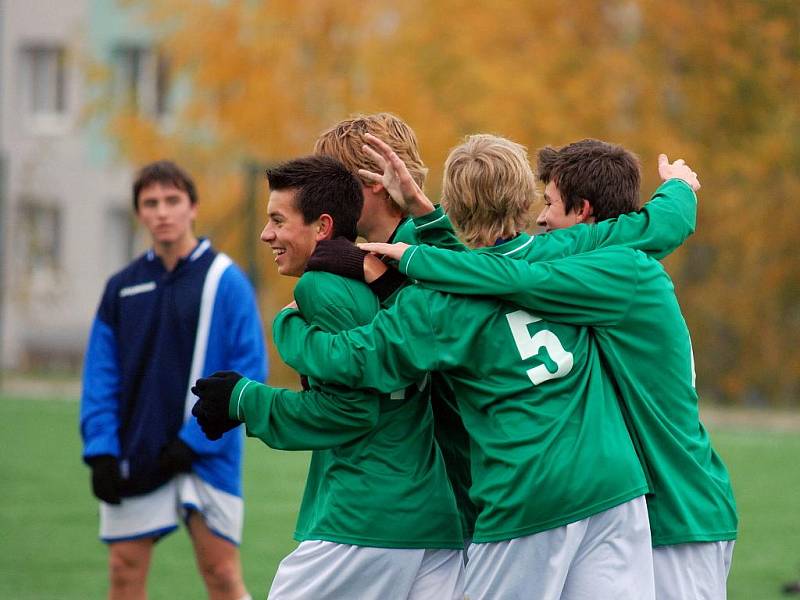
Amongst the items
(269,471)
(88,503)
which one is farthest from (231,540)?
(269,471)

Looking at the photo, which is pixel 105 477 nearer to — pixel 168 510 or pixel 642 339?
pixel 168 510

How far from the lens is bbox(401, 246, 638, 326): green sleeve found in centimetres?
370

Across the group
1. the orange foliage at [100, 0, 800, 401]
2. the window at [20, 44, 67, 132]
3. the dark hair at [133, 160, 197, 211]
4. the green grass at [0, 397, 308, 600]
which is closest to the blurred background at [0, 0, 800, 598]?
the orange foliage at [100, 0, 800, 401]

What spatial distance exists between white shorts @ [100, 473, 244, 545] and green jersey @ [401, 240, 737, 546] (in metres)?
2.58

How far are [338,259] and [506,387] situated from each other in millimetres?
577

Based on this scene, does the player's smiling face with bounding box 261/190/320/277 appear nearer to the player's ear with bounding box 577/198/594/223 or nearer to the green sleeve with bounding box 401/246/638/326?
the green sleeve with bounding box 401/246/638/326

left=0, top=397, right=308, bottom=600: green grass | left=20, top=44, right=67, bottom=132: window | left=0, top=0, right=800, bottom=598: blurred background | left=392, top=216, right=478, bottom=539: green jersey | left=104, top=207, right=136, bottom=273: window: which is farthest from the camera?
left=20, top=44, right=67, bottom=132: window

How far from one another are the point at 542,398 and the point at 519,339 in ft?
0.56

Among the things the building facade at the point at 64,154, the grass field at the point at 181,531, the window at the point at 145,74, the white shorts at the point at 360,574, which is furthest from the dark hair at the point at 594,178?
the window at the point at 145,74

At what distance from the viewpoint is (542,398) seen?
3758 mm

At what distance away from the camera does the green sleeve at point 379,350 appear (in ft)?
11.9

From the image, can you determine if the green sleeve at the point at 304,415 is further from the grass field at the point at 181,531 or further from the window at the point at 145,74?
the window at the point at 145,74

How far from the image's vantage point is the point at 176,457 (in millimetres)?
5949

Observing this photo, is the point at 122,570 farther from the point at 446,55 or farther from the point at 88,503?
the point at 446,55
